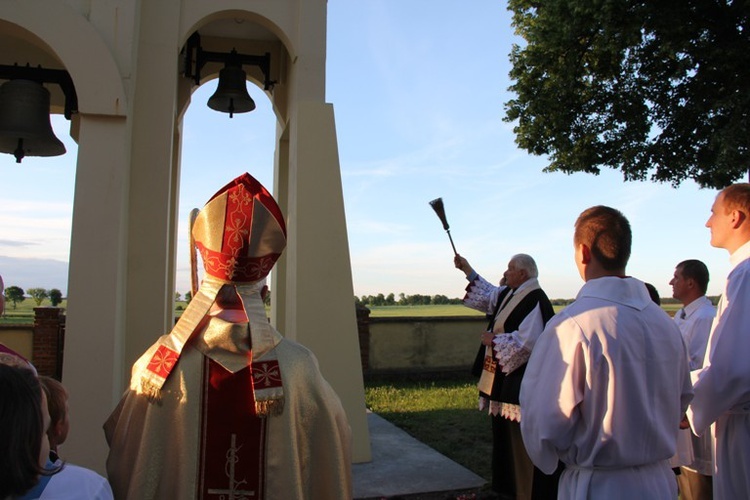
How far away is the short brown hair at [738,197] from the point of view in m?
3.03

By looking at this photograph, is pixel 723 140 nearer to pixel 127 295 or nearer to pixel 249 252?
pixel 127 295

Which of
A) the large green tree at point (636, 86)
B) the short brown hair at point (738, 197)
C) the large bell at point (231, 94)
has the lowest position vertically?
the short brown hair at point (738, 197)

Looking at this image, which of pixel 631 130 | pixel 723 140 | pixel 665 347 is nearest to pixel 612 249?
pixel 665 347

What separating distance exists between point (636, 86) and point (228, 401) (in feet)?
39.5

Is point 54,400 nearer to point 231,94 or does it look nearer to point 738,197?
point 738,197

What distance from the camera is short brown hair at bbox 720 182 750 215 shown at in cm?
303

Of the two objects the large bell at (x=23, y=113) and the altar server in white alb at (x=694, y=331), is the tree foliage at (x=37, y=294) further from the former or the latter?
the altar server in white alb at (x=694, y=331)

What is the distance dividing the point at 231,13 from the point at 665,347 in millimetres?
4541

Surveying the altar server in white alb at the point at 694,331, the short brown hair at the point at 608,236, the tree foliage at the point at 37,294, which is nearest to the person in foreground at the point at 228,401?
the short brown hair at the point at 608,236

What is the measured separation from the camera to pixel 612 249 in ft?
8.27

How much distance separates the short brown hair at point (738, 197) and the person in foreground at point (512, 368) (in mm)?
→ 2131

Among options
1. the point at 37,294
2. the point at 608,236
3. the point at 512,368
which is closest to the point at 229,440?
the point at 608,236

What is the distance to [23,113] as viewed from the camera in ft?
16.7

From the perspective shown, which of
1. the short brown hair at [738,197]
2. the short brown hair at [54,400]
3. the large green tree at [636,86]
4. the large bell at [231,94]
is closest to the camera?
the short brown hair at [54,400]
